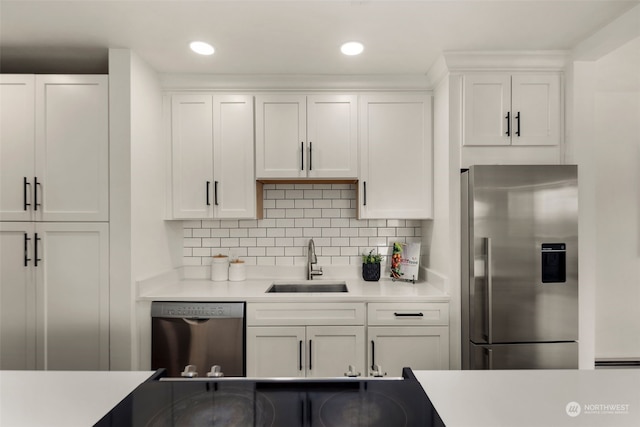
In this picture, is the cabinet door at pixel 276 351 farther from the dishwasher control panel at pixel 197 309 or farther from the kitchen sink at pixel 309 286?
the kitchen sink at pixel 309 286

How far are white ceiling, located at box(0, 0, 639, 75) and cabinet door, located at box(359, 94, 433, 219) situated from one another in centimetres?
27

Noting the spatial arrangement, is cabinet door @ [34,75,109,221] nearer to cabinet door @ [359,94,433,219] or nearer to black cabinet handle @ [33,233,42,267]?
black cabinet handle @ [33,233,42,267]

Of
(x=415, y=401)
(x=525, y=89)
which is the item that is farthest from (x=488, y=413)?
(x=525, y=89)

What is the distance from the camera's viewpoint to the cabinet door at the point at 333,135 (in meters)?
2.82

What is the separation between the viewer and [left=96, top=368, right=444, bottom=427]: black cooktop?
0.84m

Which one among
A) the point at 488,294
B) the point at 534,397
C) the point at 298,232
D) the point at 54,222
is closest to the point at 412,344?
the point at 488,294

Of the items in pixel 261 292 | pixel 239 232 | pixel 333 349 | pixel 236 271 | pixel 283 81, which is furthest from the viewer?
pixel 239 232

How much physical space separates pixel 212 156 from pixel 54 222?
111cm

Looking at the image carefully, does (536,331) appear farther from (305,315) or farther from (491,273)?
(305,315)

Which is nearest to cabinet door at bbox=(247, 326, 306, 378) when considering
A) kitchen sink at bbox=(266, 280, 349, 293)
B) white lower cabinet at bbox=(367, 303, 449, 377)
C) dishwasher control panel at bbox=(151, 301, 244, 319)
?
dishwasher control panel at bbox=(151, 301, 244, 319)

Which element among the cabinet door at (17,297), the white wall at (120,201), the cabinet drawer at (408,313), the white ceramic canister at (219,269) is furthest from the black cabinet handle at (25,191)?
the cabinet drawer at (408,313)

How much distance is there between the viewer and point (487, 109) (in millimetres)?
2482

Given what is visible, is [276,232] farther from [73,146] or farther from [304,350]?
[73,146]

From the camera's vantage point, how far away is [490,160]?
2484mm
